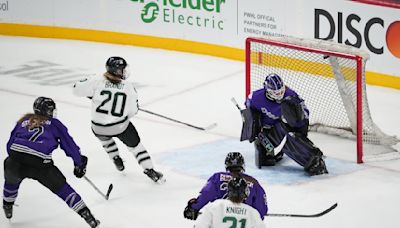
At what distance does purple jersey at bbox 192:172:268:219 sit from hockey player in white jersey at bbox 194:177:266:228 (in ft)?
1.39

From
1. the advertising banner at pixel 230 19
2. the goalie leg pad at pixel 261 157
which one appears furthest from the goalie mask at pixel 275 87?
the advertising banner at pixel 230 19

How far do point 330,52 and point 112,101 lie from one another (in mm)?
2273

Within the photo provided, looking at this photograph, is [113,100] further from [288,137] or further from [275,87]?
[288,137]

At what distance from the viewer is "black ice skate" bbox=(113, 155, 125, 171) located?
9602 mm

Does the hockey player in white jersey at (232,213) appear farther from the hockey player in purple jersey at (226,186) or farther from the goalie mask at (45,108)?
the goalie mask at (45,108)

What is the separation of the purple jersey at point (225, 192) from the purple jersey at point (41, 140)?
166 centimetres

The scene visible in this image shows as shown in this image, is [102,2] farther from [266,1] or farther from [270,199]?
Answer: [270,199]

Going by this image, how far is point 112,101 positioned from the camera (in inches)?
354

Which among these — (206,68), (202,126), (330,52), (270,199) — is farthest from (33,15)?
(270,199)

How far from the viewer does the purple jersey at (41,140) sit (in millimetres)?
8008

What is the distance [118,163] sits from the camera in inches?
379

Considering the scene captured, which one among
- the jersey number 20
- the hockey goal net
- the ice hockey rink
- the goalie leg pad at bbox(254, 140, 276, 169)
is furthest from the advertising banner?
the jersey number 20

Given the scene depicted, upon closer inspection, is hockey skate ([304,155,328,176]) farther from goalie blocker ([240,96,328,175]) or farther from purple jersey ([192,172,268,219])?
purple jersey ([192,172,268,219])

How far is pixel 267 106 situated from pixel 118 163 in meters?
1.36
